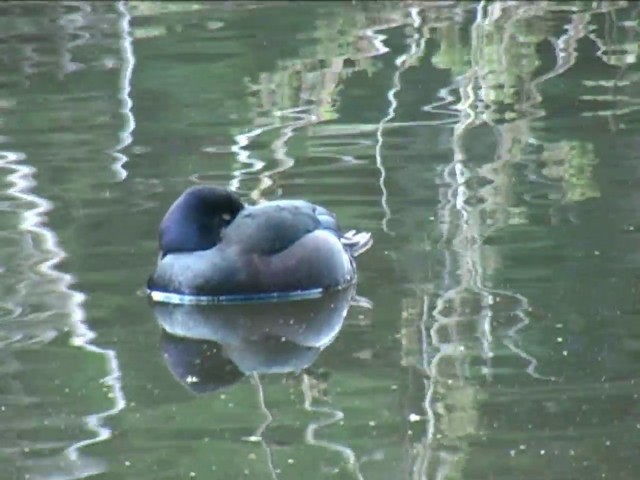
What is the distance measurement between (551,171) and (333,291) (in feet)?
10.4

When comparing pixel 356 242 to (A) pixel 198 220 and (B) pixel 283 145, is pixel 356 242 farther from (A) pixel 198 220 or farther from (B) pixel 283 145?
(B) pixel 283 145

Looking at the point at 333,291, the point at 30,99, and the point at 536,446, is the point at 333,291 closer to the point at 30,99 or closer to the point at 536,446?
the point at 536,446

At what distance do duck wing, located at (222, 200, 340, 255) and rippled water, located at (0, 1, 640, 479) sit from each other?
396 millimetres

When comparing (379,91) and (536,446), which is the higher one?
→ (536,446)

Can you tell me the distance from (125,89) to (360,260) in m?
7.14

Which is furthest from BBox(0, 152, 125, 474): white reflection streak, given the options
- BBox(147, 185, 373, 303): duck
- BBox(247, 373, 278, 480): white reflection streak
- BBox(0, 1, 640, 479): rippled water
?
BBox(247, 373, 278, 480): white reflection streak

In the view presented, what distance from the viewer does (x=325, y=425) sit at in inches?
344

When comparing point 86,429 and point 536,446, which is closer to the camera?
point 536,446

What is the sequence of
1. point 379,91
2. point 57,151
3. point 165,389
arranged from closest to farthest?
1. point 165,389
2. point 57,151
3. point 379,91

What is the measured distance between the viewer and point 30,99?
1831cm

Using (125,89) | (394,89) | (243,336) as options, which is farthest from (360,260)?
(125,89)

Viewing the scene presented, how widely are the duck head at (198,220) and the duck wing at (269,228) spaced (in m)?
0.18

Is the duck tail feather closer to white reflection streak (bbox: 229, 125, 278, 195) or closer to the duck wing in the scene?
the duck wing

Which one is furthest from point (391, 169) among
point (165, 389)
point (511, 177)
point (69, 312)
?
point (165, 389)
